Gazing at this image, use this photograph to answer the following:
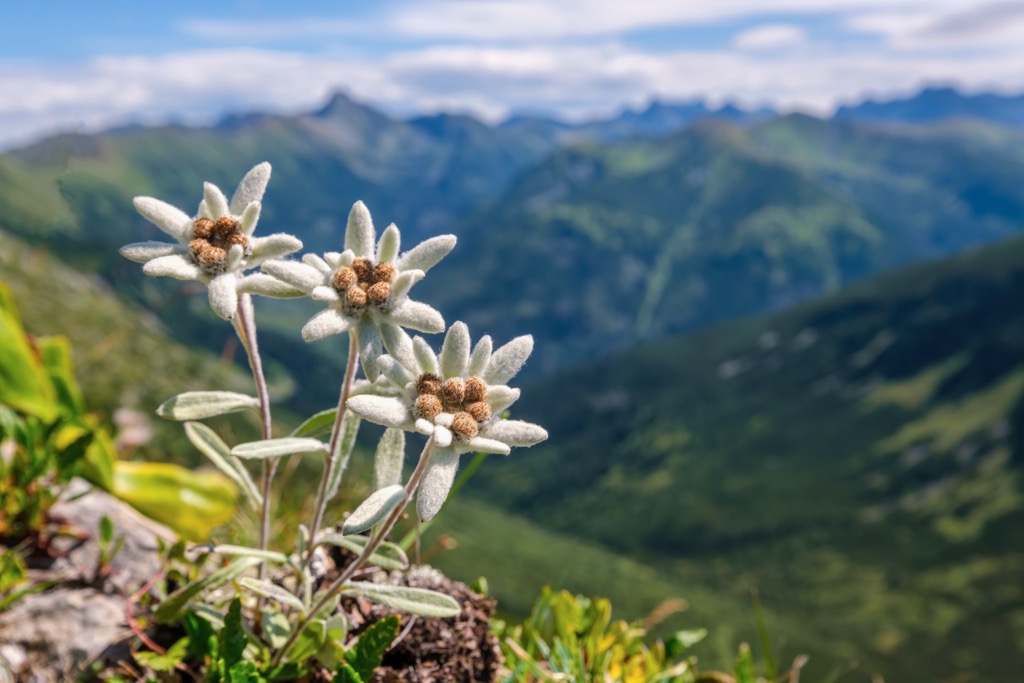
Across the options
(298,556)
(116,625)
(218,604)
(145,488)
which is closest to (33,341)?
(145,488)

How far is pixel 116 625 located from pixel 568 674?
312 cm

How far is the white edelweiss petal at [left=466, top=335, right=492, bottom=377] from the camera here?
4012 mm

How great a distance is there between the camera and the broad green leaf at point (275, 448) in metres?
4.22

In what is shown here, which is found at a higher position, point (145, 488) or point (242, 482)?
point (145, 488)

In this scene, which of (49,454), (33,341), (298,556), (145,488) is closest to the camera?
(298,556)

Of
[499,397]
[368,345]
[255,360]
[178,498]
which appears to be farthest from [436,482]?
[178,498]

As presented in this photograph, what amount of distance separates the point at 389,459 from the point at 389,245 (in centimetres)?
129

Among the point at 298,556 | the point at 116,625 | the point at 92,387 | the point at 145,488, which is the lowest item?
the point at 116,625

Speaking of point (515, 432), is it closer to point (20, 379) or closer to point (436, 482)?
point (436, 482)

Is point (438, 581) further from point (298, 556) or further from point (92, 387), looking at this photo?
point (92, 387)

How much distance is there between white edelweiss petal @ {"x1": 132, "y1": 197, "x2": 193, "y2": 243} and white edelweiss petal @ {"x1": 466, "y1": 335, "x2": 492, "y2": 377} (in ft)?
5.32

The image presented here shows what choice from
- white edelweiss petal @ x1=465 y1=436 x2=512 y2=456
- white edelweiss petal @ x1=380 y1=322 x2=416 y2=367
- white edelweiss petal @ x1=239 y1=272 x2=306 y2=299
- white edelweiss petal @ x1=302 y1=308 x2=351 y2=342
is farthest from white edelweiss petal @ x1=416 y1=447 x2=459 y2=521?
A: white edelweiss petal @ x1=239 y1=272 x2=306 y2=299

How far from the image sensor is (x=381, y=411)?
3.73m

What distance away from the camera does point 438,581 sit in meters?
5.30
